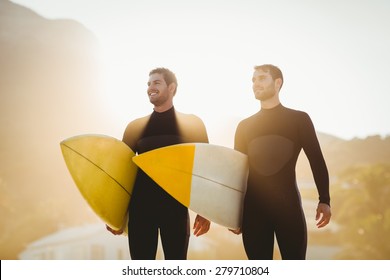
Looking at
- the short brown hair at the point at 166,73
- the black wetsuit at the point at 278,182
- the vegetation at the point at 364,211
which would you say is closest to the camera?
the black wetsuit at the point at 278,182

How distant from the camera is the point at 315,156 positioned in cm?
223

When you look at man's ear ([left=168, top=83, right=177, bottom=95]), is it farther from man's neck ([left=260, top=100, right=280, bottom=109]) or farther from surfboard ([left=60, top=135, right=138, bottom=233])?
man's neck ([left=260, top=100, right=280, bottom=109])

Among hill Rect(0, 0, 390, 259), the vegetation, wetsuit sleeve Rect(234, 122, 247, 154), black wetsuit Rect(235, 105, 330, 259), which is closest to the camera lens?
black wetsuit Rect(235, 105, 330, 259)

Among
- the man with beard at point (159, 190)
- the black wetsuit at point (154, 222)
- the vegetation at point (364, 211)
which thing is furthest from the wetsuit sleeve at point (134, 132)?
the vegetation at point (364, 211)

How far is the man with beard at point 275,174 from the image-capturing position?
2.16 meters

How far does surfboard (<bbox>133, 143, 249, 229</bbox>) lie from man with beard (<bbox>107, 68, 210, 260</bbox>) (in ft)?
0.37

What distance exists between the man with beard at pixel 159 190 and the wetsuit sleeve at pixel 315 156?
604 millimetres

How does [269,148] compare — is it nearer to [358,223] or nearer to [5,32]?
[358,223]

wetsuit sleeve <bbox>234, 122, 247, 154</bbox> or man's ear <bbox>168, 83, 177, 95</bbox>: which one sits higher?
man's ear <bbox>168, 83, 177, 95</bbox>

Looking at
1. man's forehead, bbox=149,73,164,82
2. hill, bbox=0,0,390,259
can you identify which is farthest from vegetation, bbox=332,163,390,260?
man's forehead, bbox=149,73,164,82

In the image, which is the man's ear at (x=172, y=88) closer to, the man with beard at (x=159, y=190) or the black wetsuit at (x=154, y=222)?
the man with beard at (x=159, y=190)

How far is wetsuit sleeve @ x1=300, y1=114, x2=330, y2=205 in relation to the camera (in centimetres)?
→ 222

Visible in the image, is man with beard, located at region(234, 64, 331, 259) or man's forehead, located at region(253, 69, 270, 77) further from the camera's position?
man's forehead, located at region(253, 69, 270, 77)
